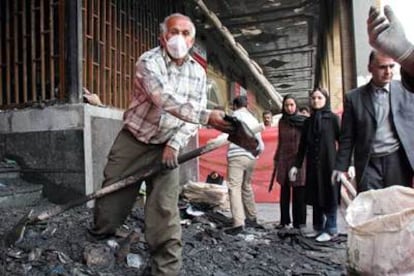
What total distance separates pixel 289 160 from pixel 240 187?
76 centimetres

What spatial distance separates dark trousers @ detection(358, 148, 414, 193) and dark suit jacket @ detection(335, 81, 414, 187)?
0.05m

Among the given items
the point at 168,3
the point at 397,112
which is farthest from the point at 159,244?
the point at 168,3

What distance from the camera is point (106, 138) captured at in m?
5.21

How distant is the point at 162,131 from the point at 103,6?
332 centimetres

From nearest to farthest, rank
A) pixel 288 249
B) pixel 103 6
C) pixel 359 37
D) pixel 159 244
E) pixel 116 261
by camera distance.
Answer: pixel 159 244 → pixel 116 261 → pixel 288 249 → pixel 103 6 → pixel 359 37

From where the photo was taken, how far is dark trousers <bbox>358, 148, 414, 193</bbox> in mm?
3221

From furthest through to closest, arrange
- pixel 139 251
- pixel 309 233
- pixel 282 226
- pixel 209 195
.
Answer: pixel 209 195
pixel 282 226
pixel 309 233
pixel 139 251

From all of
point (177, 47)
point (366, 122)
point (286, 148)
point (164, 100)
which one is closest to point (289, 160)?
point (286, 148)

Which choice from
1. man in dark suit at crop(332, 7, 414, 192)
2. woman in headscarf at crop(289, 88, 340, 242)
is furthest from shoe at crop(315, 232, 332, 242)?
man in dark suit at crop(332, 7, 414, 192)

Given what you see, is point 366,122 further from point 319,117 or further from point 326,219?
point 326,219

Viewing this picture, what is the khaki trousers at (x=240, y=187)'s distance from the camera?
203 inches

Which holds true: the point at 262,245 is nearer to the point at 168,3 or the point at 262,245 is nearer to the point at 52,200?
the point at 52,200

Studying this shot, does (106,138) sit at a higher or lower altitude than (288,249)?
higher

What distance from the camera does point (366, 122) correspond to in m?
3.35
